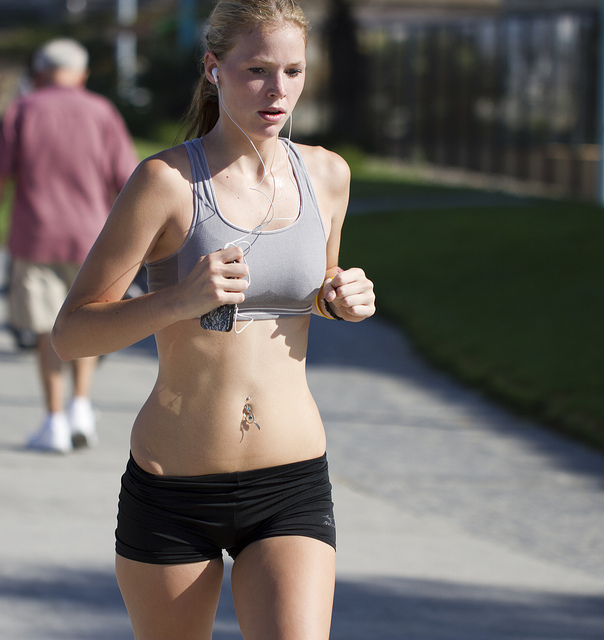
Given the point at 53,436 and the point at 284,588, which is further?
the point at 53,436

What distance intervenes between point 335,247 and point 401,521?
2730mm

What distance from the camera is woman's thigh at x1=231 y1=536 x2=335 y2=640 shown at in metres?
2.47

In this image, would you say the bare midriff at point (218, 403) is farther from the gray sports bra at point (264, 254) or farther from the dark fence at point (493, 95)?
the dark fence at point (493, 95)

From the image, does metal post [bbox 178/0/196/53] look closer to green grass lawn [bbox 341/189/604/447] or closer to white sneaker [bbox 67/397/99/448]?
green grass lawn [bbox 341/189/604/447]

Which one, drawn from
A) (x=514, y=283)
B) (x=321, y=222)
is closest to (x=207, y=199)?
(x=321, y=222)

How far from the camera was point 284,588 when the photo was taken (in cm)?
249

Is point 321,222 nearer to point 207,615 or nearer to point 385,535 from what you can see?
point 207,615

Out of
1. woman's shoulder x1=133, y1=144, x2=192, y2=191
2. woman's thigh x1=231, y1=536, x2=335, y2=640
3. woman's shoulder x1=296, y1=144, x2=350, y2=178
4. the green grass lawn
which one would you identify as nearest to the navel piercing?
woman's thigh x1=231, y1=536, x2=335, y2=640

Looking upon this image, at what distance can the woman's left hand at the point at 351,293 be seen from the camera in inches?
102

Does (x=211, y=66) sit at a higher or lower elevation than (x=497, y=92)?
higher

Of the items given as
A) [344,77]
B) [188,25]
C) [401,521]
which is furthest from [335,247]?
[188,25]

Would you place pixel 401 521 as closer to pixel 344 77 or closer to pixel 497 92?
pixel 497 92

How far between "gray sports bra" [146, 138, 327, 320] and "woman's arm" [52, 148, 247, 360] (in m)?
0.03

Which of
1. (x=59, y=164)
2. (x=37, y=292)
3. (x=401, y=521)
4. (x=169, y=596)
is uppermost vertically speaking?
(x=59, y=164)
